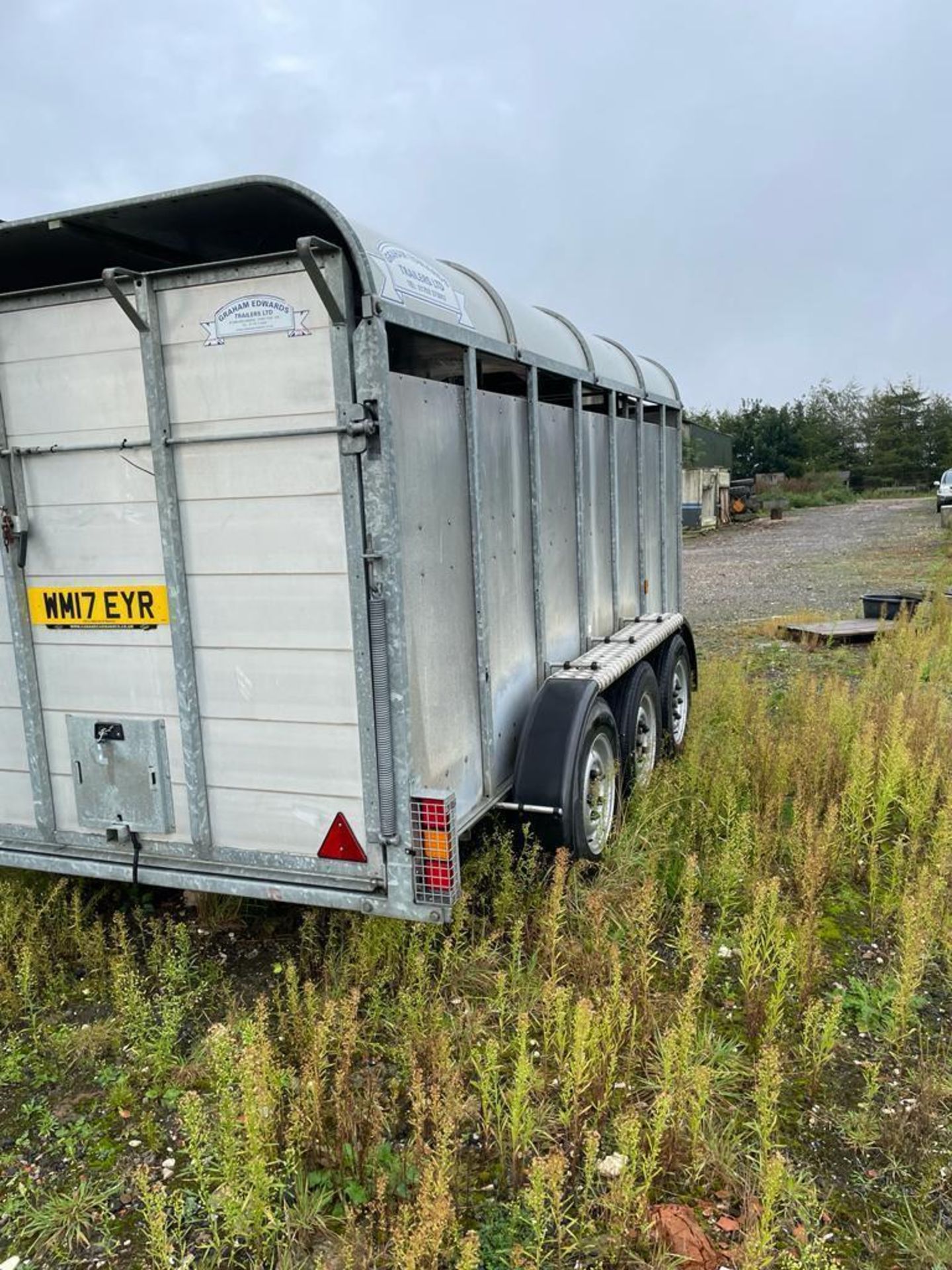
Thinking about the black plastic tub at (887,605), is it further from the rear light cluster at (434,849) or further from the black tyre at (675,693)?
the rear light cluster at (434,849)

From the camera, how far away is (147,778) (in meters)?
3.48

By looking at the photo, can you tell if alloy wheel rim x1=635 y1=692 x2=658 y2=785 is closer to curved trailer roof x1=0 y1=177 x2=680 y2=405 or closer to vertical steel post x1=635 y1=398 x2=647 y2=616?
vertical steel post x1=635 y1=398 x2=647 y2=616

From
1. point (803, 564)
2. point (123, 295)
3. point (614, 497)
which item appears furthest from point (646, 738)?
point (803, 564)

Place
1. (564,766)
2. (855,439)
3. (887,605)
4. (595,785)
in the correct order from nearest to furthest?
(564,766), (595,785), (887,605), (855,439)

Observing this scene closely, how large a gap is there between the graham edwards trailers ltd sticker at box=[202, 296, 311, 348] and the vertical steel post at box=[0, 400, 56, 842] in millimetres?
973

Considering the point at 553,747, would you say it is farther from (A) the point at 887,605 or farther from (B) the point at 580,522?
(A) the point at 887,605

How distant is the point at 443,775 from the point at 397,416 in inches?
51.9

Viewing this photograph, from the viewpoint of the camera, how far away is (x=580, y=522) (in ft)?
16.7

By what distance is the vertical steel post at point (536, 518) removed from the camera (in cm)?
433

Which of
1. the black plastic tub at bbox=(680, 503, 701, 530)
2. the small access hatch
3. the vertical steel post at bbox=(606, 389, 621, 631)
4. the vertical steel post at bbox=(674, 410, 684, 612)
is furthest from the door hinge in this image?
the black plastic tub at bbox=(680, 503, 701, 530)

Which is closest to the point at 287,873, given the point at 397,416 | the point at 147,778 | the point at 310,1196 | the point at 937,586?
the point at 147,778

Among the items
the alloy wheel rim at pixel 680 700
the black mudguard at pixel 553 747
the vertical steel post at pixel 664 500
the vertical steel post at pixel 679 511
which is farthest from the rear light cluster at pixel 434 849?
the vertical steel post at pixel 679 511

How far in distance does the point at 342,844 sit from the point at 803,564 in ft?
61.2

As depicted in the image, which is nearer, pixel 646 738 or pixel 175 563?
pixel 175 563
